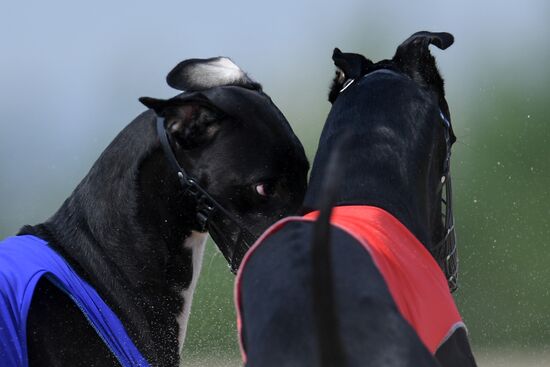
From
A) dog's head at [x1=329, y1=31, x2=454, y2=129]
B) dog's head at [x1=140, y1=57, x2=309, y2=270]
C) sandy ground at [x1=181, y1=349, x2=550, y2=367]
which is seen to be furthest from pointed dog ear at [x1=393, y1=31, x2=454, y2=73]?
sandy ground at [x1=181, y1=349, x2=550, y2=367]

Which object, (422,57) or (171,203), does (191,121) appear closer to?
(171,203)

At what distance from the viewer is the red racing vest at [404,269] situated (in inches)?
97.4

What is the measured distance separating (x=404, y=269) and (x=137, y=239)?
55.1 inches

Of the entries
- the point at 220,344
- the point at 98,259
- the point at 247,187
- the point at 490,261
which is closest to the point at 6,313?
the point at 98,259

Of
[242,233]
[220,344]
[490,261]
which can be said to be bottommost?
[490,261]

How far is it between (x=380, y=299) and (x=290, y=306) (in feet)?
0.60

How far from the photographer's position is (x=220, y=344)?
834cm

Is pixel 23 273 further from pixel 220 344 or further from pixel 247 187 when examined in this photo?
pixel 220 344

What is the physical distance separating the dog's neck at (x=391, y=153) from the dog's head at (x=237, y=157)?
2.22 ft

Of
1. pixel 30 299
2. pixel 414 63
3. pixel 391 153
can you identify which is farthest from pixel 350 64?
pixel 30 299

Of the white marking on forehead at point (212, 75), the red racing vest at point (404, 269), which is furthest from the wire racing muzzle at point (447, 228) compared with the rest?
the white marking on forehead at point (212, 75)

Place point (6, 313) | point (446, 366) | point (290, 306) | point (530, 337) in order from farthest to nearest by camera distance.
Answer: point (530, 337), point (6, 313), point (446, 366), point (290, 306)

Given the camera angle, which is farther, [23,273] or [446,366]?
[23,273]

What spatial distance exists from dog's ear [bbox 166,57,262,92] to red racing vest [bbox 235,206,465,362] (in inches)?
53.3
